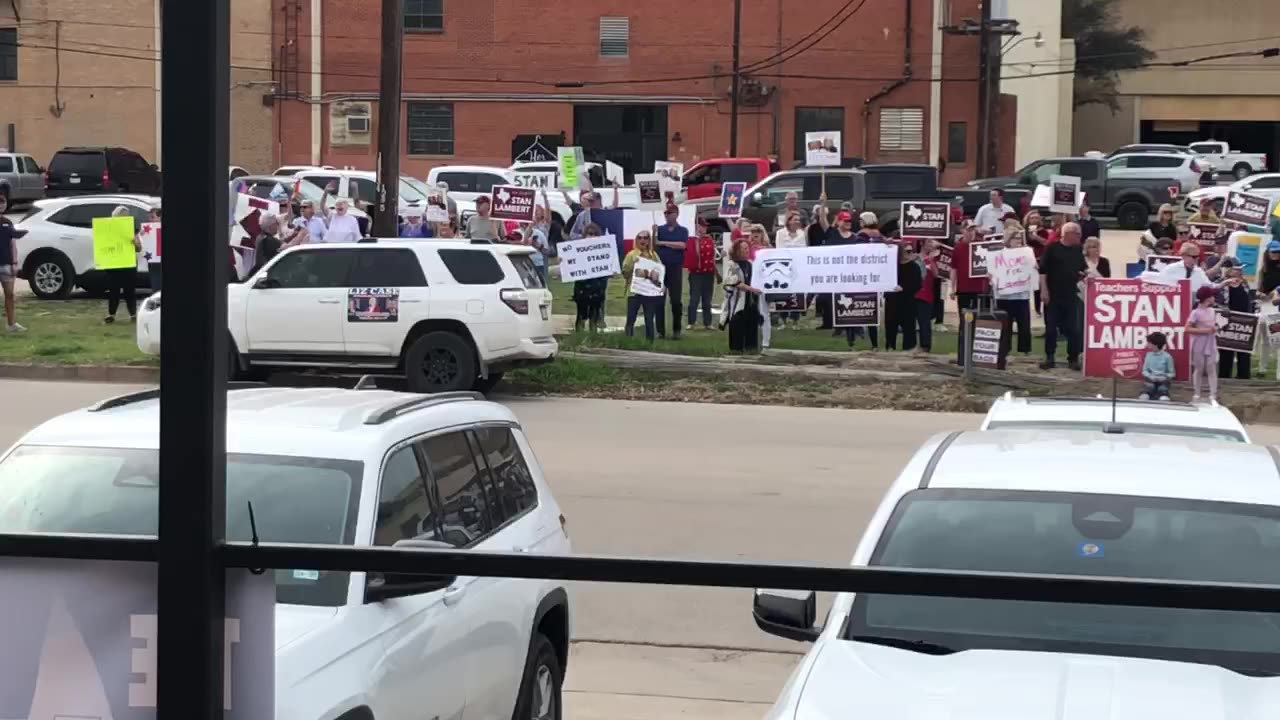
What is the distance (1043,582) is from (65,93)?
42309 mm

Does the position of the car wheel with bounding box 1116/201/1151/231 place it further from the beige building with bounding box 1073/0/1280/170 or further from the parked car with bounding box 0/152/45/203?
the parked car with bounding box 0/152/45/203

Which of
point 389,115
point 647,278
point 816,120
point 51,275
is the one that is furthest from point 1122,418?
point 816,120

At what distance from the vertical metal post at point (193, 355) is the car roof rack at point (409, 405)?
3089mm

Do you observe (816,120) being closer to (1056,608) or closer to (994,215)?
(994,215)

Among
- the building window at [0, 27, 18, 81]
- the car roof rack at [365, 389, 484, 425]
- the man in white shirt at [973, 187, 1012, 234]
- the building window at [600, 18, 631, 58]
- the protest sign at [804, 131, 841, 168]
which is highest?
the building window at [600, 18, 631, 58]

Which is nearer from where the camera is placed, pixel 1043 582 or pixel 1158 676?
pixel 1043 582

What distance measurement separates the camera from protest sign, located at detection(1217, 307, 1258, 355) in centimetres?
1911

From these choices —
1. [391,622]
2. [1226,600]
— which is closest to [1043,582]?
[1226,600]

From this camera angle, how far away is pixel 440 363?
727 inches

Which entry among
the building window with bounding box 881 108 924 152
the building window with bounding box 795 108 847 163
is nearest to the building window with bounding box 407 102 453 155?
the building window with bounding box 795 108 847 163

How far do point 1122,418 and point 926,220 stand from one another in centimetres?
1591

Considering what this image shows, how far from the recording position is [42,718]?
2473 millimetres

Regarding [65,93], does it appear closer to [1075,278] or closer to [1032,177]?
[1032,177]

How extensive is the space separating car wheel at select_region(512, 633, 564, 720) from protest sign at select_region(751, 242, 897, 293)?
15420 millimetres
